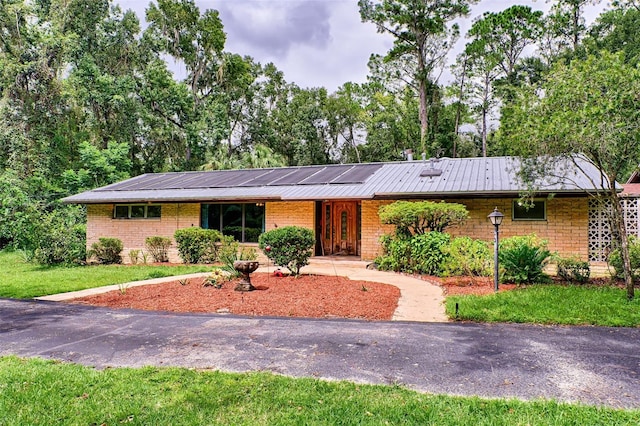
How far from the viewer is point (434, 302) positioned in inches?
292

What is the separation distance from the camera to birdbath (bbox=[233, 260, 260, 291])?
845 cm

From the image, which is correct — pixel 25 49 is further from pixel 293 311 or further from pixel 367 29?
pixel 293 311

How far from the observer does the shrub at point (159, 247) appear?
15.4 meters

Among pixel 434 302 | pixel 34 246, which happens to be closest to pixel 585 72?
pixel 434 302

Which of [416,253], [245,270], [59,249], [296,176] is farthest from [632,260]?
[59,249]

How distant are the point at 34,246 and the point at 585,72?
16.9 meters

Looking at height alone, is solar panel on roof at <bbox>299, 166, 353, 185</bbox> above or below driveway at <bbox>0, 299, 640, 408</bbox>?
above

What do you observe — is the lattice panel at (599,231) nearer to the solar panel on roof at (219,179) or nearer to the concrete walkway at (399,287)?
the concrete walkway at (399,287)

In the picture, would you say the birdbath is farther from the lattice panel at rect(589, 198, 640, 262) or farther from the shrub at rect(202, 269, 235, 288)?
the lattice panel at rect(589, 198, 640, 262)

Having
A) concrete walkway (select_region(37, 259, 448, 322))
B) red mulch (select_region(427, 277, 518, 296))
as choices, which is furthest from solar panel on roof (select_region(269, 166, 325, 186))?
red mulch (select_region(427, 277, 518, 296))

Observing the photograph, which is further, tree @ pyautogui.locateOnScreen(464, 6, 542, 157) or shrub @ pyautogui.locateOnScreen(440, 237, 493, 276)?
tree @ pyautogui.locateOnScreen(464, 6, 542, 157)

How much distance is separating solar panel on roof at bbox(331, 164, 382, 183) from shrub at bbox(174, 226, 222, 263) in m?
5.15

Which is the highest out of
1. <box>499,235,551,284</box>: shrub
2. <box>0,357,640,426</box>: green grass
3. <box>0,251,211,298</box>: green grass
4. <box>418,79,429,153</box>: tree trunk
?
<box>418,79,429,153</box>: tree trunk

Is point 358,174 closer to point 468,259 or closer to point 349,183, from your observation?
point 349,183
